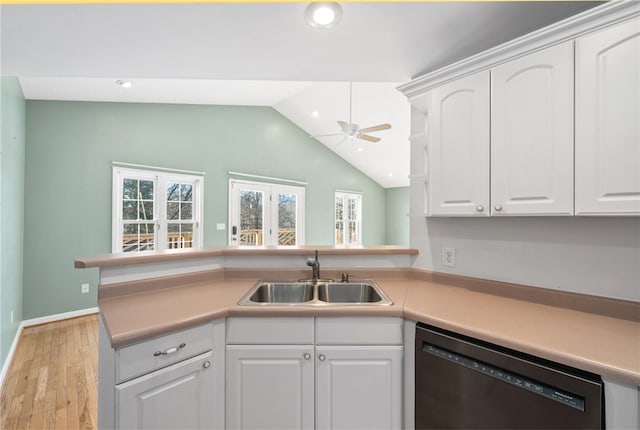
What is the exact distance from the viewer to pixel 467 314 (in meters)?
1.28

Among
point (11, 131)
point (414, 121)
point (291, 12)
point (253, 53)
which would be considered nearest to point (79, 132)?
point (11, 131)

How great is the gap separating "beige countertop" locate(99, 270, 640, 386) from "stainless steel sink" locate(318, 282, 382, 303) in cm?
14

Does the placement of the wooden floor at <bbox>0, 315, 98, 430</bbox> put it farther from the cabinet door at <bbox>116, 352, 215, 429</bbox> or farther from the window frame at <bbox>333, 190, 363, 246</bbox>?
the window frame at <bbox>333, 190, 363, 246</bbox>

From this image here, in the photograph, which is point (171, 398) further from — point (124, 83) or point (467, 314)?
point (124, 83)

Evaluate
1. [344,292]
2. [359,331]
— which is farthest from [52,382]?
[359,331]

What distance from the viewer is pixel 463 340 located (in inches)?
45.4

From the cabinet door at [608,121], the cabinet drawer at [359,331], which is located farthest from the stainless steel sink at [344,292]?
the cabinet door at [608,121]

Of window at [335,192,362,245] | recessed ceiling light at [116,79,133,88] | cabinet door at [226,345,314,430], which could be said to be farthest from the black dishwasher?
window at [335,192,362,245]

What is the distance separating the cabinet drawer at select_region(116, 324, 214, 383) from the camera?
1.09 m

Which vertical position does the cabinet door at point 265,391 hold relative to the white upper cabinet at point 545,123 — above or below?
below

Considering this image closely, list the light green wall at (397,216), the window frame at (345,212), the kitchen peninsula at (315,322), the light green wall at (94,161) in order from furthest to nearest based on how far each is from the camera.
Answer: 1. the light green wall at (397,216)
2. the window frame at (345,212)
3. the light green wall at (94,161)
4. the kitchen peninsula at (315,322)

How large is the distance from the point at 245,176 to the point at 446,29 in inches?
174

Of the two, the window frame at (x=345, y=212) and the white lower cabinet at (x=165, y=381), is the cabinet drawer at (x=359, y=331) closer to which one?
the white lower cabinet at (x=165, y=381)

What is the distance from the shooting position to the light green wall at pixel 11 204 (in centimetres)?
249
